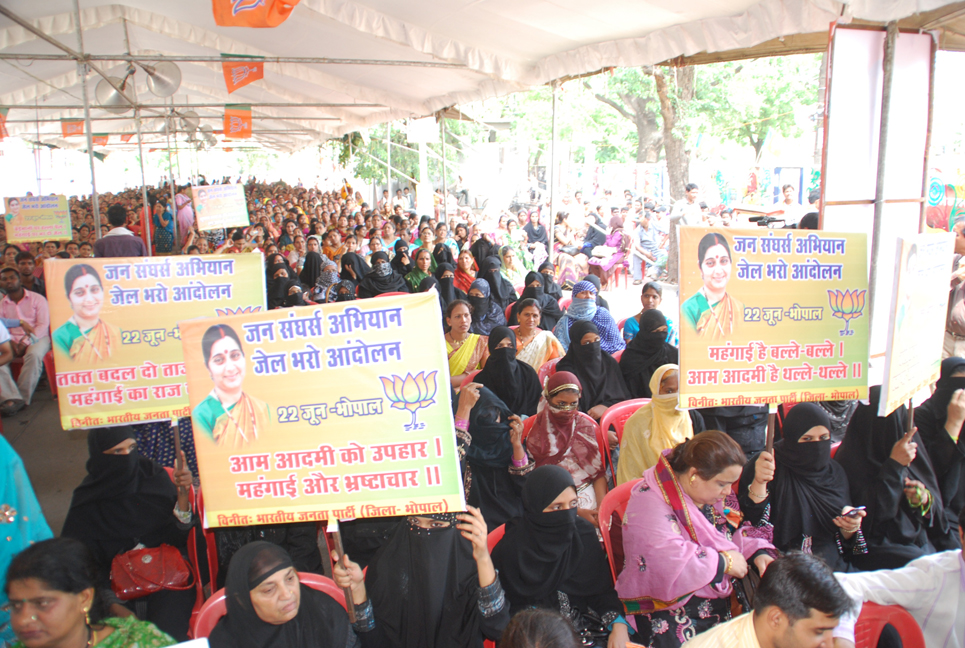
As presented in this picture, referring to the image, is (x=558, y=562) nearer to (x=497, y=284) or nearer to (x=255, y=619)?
(x=255, y=619)

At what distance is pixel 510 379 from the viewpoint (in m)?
4.35

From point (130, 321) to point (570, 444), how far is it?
2252mm

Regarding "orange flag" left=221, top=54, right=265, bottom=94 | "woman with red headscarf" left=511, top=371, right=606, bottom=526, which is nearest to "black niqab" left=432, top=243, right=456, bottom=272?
"orange flag" left=221, top=54, right=265, bottom=94

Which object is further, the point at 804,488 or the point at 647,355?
the point at 647,355

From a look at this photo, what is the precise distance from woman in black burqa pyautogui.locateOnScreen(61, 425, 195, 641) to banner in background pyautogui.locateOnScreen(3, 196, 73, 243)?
6.80 meters

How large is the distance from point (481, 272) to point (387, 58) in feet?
13.2

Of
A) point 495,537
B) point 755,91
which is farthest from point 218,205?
point 755,91

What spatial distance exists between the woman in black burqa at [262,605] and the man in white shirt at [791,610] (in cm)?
131

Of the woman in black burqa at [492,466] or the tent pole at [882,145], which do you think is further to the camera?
the tent pole at [882,145]

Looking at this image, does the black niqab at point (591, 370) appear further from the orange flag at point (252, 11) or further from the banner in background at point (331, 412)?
the orange flag at point (252, 11)

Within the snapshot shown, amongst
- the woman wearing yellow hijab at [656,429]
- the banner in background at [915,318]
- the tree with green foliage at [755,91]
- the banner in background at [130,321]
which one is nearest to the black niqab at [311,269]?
the banner in background at [130,321]

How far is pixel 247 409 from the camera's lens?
2.04 metres

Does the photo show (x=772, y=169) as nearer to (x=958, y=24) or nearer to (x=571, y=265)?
(x=571, y=265)

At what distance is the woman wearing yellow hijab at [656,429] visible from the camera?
3293 millimetres
